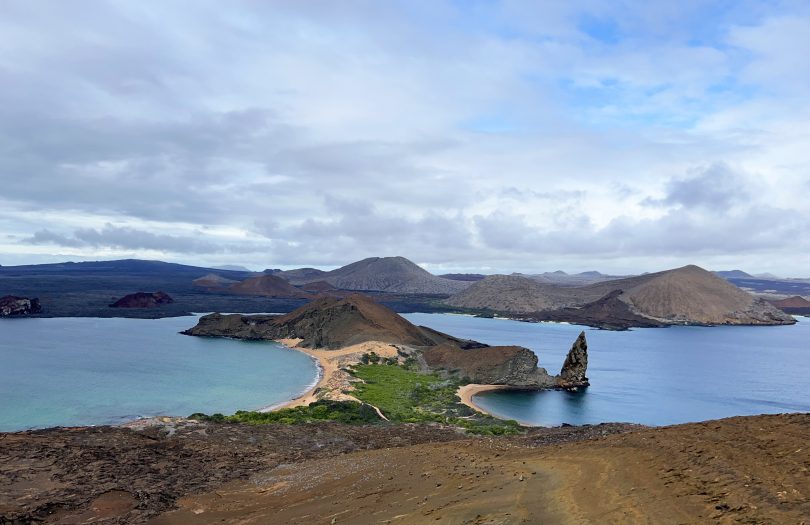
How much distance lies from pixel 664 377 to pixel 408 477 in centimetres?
8252

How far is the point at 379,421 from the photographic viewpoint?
43.8 meters

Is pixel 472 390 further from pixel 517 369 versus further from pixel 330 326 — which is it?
pixel 330 326

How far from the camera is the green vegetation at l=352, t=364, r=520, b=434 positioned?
45.9 metres

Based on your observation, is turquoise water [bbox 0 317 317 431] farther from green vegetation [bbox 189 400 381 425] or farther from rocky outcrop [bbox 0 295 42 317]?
rocky outcrop [bbox 0 295 42 317]

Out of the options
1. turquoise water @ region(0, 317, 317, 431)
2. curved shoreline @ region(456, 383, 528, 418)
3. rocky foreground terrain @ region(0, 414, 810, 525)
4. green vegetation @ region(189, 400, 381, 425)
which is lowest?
Result: curved shoreline @ region(456, 383, 528, 418)

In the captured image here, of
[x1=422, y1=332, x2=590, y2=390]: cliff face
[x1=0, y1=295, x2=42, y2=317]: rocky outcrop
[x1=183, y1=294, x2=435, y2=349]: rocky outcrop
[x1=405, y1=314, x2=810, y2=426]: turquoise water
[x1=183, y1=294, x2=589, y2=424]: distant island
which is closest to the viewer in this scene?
[x1=405, y1=314, x2=810, y2=426]: turquoise water

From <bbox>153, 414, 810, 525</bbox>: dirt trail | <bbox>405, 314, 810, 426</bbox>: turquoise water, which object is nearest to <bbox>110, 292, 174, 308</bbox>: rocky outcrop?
<bbox>405, 314, 810, 426</bbox>: turquoise water

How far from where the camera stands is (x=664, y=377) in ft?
294

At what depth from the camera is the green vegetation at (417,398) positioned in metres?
45.9

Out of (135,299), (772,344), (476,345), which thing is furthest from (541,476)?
(135,299)

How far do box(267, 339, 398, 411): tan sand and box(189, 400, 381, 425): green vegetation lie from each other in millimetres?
5779

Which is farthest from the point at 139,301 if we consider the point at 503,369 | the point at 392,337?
the point at 503,369

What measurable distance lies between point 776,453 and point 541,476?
6.31 metres

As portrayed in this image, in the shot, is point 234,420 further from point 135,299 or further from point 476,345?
point 135,299
